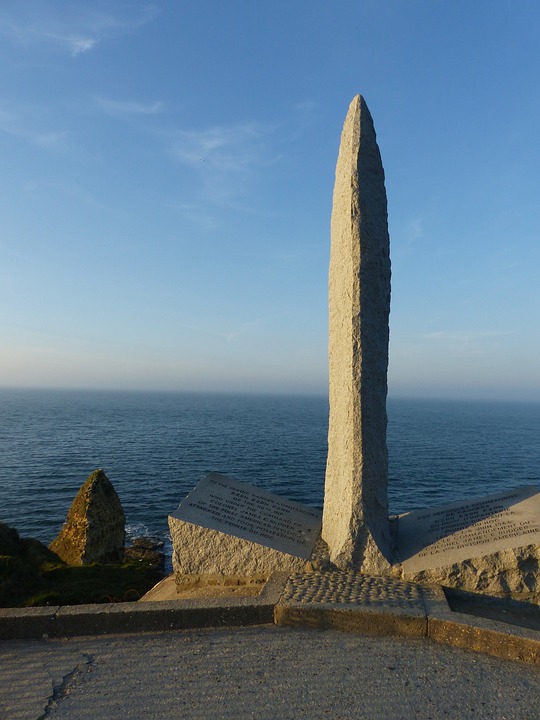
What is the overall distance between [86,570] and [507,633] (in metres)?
8.02

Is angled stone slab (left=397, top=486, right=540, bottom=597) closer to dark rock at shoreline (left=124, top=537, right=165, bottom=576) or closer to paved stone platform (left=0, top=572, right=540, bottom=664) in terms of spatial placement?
paved stone platform (left=0, top=572, right=540, bottom=664)

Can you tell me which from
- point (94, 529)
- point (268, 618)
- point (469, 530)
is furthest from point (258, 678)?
point (94, 529)

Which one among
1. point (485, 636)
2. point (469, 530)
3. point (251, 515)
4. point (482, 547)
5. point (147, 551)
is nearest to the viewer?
point (485, 636)

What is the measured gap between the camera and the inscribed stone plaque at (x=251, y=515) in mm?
7234

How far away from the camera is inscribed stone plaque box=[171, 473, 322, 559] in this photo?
723 cm

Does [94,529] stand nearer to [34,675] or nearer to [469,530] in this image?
[34,675]

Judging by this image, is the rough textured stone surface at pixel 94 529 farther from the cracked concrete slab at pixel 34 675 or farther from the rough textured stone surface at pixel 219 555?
the cracked concrete slab at pixel 34 675

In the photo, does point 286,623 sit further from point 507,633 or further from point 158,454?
point 158,454

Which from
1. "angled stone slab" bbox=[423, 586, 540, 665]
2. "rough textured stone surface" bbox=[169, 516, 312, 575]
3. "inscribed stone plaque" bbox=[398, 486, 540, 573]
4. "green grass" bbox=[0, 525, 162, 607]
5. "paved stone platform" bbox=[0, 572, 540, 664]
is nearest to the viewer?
"angled stone slab" bbox=[423, 586, 540, 665]

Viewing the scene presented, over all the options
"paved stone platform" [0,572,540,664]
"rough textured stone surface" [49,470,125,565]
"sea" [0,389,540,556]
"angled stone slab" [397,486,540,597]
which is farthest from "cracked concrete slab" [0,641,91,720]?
"sea" [0,389,540,556]

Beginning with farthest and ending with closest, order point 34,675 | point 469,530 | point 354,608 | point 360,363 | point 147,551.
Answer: point 147,551, point 360,363, point 469,530, point 354,608, point 34,675

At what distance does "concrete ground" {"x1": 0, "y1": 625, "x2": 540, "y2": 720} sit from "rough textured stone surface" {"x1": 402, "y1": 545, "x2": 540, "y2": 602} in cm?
157

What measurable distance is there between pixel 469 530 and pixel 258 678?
431 centimetres

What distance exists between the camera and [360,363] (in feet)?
24.3
